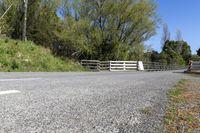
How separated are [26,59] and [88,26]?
12390mm

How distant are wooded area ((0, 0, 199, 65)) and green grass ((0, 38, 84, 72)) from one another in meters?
7.60

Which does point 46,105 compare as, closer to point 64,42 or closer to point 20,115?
point 20,115

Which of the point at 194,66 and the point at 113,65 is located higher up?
the point at 113,65

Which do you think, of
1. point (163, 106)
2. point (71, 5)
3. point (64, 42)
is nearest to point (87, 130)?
point (163, 106)

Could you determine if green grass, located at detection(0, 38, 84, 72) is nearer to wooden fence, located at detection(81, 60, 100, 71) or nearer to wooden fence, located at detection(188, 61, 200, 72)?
wooden fence, located at detection(81, 60, 100, 71)

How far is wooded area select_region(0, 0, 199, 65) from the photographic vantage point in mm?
32625

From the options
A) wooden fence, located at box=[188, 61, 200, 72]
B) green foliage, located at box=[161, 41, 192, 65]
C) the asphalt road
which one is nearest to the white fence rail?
wooden fence, located at box=[188, 61, 200, 72]

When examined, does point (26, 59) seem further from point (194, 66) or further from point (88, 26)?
point (194, 66)

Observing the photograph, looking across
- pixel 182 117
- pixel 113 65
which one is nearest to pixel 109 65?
pixel 113 65

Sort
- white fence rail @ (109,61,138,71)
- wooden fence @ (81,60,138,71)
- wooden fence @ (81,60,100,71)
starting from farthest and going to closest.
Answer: white fence rail @ (109,61,138,71) → wooden fence @ (81,60,138,71) → wooden fence @ (81,60,100,71)

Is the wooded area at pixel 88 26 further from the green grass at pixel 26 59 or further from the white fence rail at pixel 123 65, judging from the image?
the green grass at pixel 26 59

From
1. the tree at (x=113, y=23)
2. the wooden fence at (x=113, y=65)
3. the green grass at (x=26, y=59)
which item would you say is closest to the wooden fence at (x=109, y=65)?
the wooden fence at (x=113, y=65)

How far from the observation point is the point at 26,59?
21.5 meters

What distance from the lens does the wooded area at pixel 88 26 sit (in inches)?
1284
